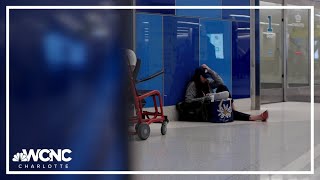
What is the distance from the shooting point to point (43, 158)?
1.68 meters

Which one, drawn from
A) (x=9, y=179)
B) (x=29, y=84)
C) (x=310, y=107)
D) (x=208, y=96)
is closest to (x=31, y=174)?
(x=9, y=179)

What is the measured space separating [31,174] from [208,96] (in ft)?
9.37

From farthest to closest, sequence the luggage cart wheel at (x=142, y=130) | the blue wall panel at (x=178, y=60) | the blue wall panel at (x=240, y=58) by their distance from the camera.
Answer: the blue wall panel at (x=178, y=60) → the blue wall panel at (x=240, y=58) → the luggage cart wheel at (x=142, y=130)

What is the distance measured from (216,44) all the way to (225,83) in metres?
0.85

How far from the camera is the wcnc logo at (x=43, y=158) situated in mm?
1667

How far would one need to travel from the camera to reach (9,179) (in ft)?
5.52

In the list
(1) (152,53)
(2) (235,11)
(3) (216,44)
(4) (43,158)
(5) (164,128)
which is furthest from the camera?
(5) (164,128)

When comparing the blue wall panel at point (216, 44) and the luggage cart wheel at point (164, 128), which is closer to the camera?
the blue wall panel at point (216, 44)

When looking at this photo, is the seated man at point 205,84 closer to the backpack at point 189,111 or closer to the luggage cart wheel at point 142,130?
the backpack at point 189,111

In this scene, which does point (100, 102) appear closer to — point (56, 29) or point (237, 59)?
point (56, 29)

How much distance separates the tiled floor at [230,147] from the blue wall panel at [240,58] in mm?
306

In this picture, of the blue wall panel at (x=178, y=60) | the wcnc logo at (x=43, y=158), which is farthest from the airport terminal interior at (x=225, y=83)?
the wcnc logo at (x=43, y=158)

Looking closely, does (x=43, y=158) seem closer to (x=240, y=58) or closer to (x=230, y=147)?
(x=240, y=58)

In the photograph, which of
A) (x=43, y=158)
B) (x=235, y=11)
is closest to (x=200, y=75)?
(x=235, y=11)
